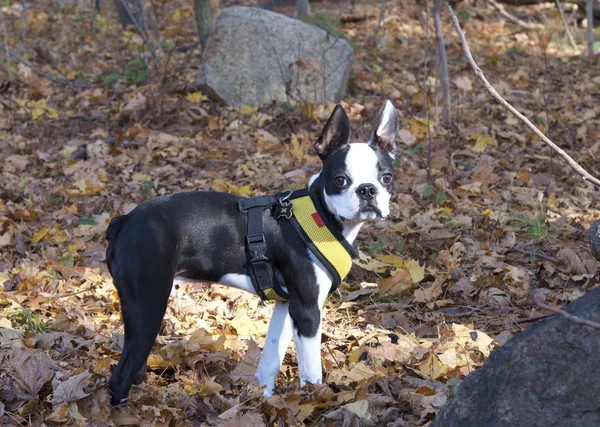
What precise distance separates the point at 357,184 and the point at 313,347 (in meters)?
0.86

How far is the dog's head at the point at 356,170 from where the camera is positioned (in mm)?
3732

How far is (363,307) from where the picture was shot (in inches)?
203

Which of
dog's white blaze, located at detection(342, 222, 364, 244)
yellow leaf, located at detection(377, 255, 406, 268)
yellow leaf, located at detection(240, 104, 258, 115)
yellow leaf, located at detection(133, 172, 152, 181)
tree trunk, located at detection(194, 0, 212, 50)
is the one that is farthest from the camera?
tree trunk, located at detection(194, 0, 212, 50)

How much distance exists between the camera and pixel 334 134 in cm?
398

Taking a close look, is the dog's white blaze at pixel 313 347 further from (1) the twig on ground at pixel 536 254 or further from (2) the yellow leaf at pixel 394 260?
(1) the twig on ground at pixel 536 254

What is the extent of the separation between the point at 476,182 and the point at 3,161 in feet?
16.6

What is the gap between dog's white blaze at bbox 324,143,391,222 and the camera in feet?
12.3

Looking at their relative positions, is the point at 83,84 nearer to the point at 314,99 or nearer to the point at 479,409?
the point at 314,99

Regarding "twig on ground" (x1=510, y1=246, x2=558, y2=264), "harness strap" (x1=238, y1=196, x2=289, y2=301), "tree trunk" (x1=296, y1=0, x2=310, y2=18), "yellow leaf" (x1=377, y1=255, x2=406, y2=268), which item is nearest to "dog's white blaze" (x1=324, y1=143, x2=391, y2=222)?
"harness strap" (x1=238, y1=196, x2=289, y2=301)

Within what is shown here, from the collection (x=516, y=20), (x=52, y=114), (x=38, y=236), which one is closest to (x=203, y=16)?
(x=52, y=114)

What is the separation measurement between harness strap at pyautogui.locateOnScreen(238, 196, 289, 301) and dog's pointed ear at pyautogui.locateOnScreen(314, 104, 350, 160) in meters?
0.41

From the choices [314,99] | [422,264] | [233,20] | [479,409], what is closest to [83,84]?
[233,20]

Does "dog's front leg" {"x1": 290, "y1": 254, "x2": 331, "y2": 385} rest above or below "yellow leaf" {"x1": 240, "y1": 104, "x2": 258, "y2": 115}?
above

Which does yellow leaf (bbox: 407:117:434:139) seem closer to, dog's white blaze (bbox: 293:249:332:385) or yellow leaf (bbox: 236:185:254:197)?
yellow leaf (bbox: 236:185:254:197)
